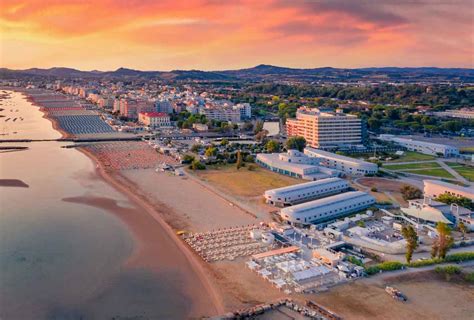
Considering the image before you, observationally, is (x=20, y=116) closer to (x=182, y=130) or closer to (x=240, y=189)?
(x=182, y=130)

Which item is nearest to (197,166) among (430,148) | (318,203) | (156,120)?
(318,203)

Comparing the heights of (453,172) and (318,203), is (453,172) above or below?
below

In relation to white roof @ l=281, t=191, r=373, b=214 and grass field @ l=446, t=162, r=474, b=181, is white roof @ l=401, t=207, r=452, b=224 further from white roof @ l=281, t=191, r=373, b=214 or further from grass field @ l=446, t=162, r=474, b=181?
grass field @ l=446, t=162, r=474, b=181

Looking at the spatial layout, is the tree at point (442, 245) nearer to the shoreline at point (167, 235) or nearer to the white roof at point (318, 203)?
the white roof at point (318, 203)

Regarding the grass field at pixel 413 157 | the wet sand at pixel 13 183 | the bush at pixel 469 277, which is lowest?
the bush at pixel 469 277

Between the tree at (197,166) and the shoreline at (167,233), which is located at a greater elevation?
the tree at (197,166)

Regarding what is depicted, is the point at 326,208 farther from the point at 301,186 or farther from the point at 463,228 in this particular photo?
the point at 463,228

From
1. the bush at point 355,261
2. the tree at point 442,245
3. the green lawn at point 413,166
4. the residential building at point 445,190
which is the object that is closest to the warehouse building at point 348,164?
the green lawn at point 413,166
